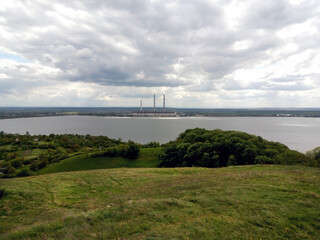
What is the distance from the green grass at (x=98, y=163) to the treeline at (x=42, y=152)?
1658mm

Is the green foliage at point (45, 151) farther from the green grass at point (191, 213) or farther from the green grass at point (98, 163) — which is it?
the green grass at point (191, 213)

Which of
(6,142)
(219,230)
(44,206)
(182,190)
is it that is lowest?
(6,142)

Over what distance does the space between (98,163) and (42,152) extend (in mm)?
36267

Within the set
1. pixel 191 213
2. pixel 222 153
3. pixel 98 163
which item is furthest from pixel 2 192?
pixel 222 153

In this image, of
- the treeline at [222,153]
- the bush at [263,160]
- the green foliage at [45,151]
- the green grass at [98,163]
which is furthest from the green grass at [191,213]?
the green foliage at [45,151]

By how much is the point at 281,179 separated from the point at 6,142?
354ft

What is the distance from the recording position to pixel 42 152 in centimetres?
7056

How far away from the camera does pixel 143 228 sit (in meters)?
8.91

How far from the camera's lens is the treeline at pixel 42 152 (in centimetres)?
4873

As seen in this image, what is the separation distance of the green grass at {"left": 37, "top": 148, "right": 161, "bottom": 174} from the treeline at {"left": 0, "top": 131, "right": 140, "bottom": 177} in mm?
1658

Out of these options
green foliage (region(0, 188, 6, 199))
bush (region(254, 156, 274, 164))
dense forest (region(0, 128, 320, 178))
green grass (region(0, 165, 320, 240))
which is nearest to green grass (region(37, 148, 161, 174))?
dense forest (region(0, 128, 320, 178))

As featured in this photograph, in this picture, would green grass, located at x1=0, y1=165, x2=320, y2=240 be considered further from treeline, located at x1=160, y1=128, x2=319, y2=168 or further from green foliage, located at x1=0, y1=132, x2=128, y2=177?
green foliage, located at x1=0, y1=132, x2=128, y2=177

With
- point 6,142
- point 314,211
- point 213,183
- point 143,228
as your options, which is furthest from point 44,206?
point 6,142

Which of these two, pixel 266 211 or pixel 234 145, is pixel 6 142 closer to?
pixel 234 145
